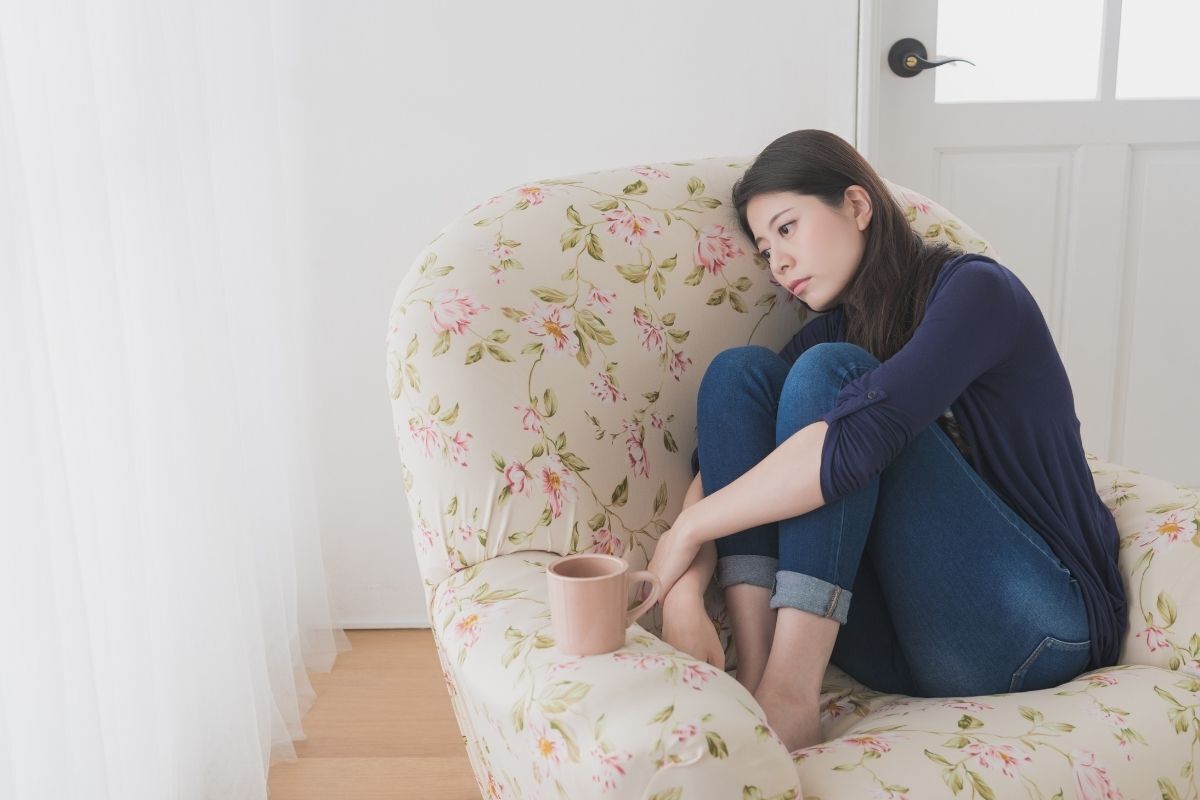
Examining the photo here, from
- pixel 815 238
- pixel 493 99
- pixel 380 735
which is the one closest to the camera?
pixel 815 238

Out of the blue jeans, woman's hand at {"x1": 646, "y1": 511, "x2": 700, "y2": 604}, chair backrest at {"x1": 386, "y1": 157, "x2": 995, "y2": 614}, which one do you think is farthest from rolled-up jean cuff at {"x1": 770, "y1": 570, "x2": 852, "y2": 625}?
chair backrest at {"x1": 386, "y1": 157, "x2": 995, "y2": 614}

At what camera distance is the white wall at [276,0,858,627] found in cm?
197

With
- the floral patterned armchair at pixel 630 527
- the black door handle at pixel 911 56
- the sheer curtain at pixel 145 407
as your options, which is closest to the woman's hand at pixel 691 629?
the floral patterned armchair at pixel 630 527

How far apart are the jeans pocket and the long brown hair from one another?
1.28ft

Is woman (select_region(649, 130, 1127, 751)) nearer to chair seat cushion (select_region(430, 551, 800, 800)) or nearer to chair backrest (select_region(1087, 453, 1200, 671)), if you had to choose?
chair backrest (select_region(1087, 453, 1200, 671))

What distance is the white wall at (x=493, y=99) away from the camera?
6.48 feet

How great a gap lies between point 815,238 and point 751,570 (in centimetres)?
43

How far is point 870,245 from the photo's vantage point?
128 cm

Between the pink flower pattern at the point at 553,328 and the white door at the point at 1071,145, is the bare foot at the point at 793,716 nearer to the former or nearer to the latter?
the pink flower pattern at the point at 553,328

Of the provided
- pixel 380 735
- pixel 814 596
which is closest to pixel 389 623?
pixel 380 735

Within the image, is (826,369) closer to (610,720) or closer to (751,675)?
(751,675)

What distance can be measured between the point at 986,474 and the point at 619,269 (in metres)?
0.52

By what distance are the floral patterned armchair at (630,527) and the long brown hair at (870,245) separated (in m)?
0.15

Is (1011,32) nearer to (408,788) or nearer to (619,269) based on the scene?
(619,269)
